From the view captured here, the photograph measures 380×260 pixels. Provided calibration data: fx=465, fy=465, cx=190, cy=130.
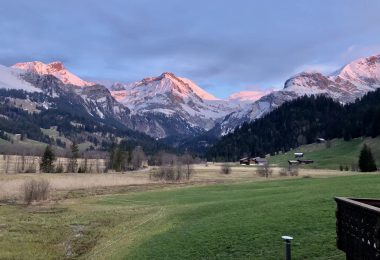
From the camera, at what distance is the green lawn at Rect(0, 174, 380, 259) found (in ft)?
92.9

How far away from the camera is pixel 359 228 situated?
57.8 feet

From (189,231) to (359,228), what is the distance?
20242 millimetres

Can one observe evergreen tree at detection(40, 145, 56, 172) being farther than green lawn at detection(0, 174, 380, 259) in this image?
Yes

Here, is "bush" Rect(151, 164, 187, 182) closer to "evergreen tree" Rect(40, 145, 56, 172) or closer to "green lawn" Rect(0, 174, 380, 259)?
"evergreen tree" Rect(40, 145, 56, 172)

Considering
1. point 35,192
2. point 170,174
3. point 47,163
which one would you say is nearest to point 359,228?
point 35,192

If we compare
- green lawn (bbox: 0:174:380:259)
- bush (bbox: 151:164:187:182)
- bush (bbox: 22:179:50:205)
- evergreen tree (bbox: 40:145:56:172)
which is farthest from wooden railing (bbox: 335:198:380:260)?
evergreen tree (bbox: 40:145:56:172)

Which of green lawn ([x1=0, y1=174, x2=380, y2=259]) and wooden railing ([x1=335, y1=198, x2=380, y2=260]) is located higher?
wooden railing ([x1=335, y1=198, x2=380, y2=260])

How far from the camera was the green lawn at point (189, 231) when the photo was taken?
28.3 meters

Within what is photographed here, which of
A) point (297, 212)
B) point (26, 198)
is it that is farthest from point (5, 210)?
point (297, 212)

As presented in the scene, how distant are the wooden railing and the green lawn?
4434 mm

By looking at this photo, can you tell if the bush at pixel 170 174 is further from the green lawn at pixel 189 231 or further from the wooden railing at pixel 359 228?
the wooden railing at pixel 359 228

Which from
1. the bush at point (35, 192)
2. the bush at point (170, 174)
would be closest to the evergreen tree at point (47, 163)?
the bush at point (170, 174)

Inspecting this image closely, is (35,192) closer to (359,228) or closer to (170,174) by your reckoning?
(359,228)

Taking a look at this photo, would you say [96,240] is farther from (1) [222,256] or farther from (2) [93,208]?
(2) [93,208]
